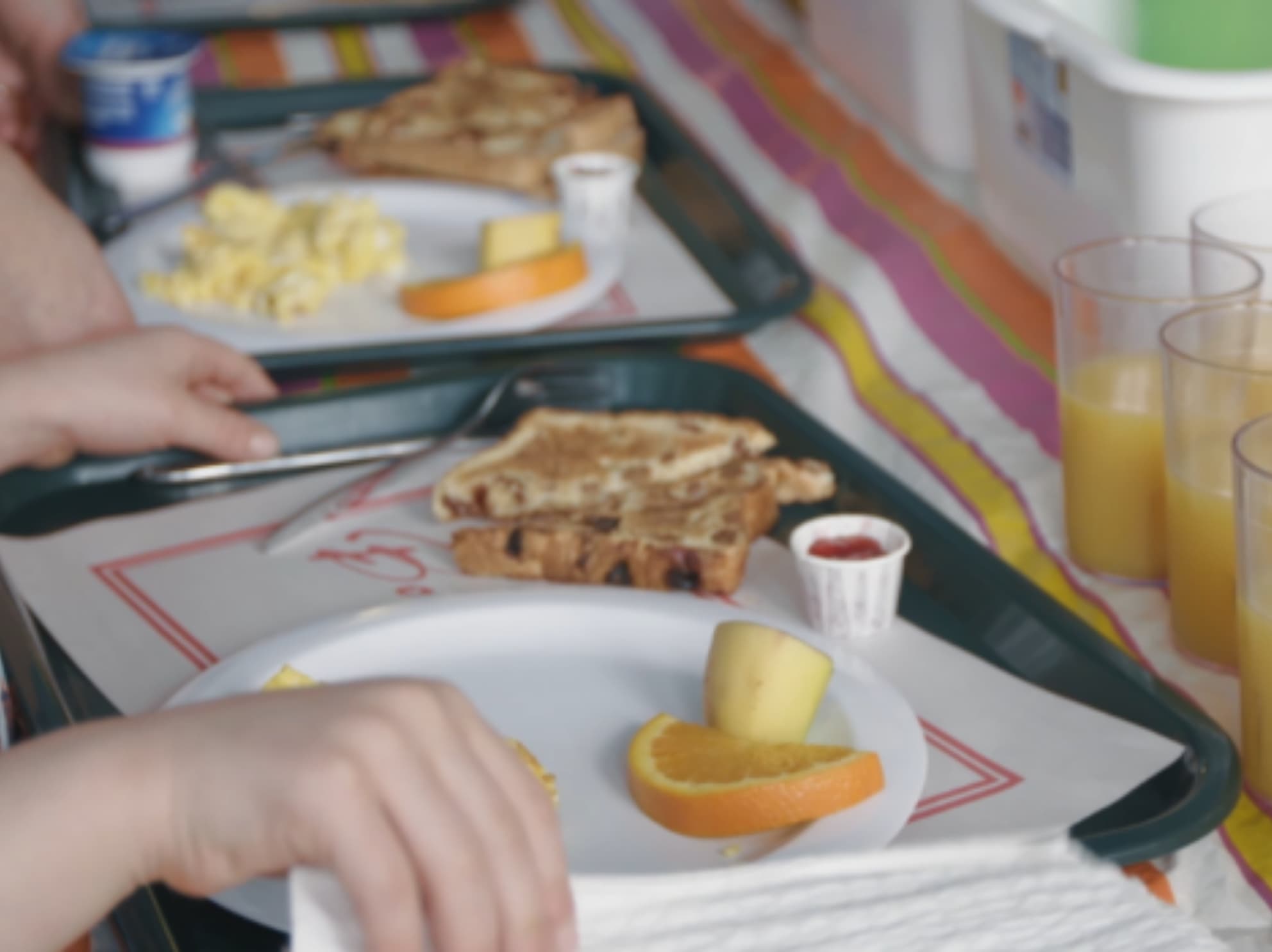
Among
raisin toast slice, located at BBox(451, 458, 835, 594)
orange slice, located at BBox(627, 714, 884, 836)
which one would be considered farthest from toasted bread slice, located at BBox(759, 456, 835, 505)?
orange slice, located at BBox(627, 714, 884, 836)

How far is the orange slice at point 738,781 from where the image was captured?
0.88 m

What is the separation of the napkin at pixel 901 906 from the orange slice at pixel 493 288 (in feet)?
3.02

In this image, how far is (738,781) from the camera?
90 centimetres

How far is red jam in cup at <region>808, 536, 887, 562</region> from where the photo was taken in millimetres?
1139

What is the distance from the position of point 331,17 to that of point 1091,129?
168 centimetres

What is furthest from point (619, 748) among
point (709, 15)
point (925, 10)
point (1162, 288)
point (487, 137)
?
point (709, 15)

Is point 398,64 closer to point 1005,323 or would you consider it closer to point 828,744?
point 1005,323

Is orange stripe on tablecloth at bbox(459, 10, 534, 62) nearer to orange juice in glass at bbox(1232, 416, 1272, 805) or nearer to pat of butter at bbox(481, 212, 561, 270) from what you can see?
pat of butter at bbox(481, 212, 561, 270)

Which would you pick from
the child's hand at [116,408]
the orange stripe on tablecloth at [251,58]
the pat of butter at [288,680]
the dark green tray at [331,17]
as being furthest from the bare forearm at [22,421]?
the dark green tray at [331,17]

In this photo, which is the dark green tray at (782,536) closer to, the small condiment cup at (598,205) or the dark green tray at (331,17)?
the small condiment cup at (598,205)

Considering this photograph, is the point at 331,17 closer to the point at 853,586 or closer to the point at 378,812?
the point at 853,586

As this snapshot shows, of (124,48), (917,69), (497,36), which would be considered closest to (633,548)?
(917,69)

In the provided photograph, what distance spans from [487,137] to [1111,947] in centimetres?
153

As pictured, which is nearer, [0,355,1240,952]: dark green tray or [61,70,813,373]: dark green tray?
[0,355,1240,952]: dark green tray
